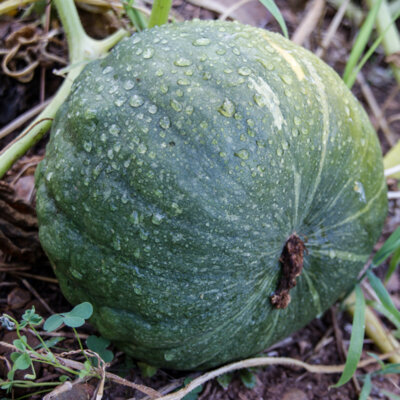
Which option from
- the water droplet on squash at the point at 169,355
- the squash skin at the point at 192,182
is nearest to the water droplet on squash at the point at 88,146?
the squash skin at the point at 192,182

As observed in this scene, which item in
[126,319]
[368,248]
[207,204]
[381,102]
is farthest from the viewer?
[381,102]

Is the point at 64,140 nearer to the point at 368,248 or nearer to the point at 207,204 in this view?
the point at 207,204

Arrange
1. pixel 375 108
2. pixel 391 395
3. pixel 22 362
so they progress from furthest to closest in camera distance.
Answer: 1. pixel 375 108
2. pixel 391 395
3. pixel 22 362

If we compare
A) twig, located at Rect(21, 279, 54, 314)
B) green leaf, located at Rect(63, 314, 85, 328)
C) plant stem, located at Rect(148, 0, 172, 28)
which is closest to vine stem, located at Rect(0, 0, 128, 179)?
plant stem, located at Rect(148, 0, 172, 28)

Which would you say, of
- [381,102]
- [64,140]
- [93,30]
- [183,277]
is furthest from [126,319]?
[381,102]

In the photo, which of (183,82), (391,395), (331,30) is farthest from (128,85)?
(331,30)

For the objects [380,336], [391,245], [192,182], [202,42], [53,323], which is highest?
[202,42]

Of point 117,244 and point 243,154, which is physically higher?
point 243,154

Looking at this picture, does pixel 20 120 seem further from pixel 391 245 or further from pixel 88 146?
pixel 391 245
